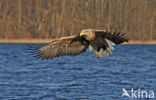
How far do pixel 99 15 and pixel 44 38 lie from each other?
13711 millimetres

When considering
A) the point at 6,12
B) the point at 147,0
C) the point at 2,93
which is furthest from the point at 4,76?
the point at 147,0

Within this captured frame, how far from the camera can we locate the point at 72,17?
74688 millimetres

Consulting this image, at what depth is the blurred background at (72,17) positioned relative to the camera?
230 feet

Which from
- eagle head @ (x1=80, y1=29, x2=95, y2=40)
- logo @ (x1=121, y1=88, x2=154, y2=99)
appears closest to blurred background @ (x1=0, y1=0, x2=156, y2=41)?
logo @ (x1=121, y1=88, x2=154, y2=99)

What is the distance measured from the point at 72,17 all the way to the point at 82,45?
61.4 meters

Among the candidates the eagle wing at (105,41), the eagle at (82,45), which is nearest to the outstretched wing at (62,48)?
the eagle at (82,45)

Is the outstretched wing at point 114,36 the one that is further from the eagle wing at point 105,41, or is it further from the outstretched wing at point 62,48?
the outstretched wing at point 62,48

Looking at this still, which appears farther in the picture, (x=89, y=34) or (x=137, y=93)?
(x=137, y=93)

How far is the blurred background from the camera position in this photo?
70250 mm

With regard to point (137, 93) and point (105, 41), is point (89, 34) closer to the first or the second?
point (105, 41)

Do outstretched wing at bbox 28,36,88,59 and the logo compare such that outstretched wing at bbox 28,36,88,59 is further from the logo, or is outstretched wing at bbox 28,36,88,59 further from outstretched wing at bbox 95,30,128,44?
the logo

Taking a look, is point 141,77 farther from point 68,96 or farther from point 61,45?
point 61,45

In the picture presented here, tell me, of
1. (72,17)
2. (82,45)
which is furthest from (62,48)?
(72,17)

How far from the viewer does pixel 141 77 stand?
25.6 meters
